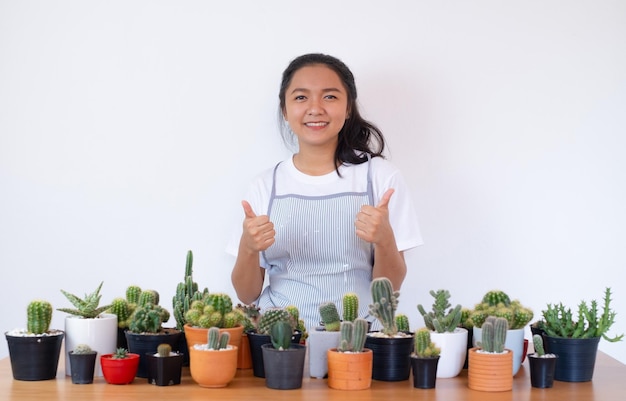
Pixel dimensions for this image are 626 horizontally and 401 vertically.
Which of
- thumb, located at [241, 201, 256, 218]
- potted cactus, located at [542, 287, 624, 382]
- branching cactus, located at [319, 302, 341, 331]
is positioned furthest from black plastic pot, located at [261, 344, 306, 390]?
thumb, located at [241, 201, 256, 218]

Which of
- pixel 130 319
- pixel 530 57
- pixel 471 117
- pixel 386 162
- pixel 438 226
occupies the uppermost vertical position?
pixel 530 57

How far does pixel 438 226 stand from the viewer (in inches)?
123

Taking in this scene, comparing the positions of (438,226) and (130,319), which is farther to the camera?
(438,226)

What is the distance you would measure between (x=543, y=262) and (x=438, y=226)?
44 centimetres

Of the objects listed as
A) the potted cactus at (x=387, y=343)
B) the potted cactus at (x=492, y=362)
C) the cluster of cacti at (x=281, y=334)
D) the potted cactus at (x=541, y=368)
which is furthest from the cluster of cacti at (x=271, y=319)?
the potted cactus at (x=541, y=368)

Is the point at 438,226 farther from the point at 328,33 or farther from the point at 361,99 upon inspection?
the point at 328,33

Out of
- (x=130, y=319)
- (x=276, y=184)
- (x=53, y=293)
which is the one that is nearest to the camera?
(x=130, y=319)

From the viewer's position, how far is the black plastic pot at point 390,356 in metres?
1.78

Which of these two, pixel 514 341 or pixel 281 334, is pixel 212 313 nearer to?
pixel 281 334

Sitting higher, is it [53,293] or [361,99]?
[361,99]

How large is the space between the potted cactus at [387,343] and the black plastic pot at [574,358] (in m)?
0.35

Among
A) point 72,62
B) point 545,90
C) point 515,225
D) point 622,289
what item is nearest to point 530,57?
point 545,90

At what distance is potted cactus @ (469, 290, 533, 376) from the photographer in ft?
6.03

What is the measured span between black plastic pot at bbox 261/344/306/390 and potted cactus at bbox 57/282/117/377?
0.40m
